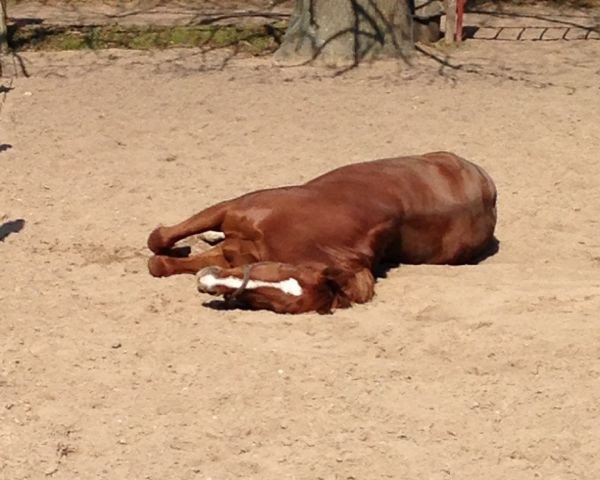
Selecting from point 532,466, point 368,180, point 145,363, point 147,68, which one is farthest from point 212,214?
point 147,68

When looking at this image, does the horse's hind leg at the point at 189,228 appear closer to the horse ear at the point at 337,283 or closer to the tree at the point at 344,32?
the horse ear at the point at 337,283

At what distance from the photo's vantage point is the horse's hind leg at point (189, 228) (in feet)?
19.9

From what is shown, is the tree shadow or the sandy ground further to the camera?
the tree shadow

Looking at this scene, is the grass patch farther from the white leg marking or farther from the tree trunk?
the white leg marking

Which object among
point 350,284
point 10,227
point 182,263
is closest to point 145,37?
point 10,227

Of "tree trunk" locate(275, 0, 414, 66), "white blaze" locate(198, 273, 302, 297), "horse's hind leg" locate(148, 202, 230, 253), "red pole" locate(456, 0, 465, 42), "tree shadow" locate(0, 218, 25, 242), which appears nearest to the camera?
"white blaze" locate(198, 273, 302, 297)

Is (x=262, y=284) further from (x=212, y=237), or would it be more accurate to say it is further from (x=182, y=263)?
(x=212, y=237)

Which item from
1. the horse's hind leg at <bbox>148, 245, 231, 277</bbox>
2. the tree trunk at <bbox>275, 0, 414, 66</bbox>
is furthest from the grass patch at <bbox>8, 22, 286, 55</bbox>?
the horse's hind leg at <bbox>148, 245, 231, 277</bbox>

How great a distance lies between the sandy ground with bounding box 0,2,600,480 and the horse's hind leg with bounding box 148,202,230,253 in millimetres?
155

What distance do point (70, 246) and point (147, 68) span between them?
203 inches

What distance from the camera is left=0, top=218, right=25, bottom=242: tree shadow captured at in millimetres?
6852

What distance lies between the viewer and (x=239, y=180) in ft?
26.4

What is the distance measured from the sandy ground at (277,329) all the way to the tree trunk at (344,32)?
1.96m

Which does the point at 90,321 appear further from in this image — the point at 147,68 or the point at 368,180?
the point at 147,68
